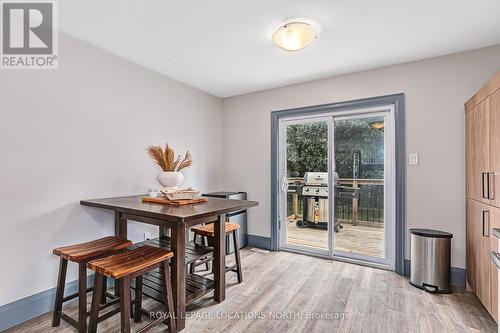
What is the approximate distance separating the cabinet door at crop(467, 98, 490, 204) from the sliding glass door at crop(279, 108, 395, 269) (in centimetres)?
70

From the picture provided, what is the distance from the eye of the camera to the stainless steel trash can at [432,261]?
2.40 meters

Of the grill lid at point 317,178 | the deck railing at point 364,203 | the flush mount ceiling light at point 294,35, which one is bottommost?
the deck railing at point 364,203

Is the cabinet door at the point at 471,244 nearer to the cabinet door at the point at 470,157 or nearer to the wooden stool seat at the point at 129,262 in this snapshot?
the cabinet door at the point at 470,157

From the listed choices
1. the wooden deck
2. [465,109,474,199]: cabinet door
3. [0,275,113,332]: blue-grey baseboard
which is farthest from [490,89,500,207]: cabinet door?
[0,275,113,332]: blue-grey baseboard

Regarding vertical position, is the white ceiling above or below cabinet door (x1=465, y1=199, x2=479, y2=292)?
above

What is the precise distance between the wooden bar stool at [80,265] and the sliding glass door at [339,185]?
2.32 meters

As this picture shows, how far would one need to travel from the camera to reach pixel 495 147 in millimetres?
1845

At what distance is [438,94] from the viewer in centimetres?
263

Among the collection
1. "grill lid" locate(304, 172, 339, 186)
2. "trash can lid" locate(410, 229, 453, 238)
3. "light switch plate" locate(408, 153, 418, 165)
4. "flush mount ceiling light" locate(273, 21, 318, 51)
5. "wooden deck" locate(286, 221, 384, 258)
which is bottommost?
"wooden deck" locate(286, 221, 384, 258)

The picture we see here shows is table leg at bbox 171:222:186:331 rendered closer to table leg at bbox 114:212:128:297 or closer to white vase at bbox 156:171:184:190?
white vase at bbox 156:171:184:190

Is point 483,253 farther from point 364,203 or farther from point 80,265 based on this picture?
point 80,265

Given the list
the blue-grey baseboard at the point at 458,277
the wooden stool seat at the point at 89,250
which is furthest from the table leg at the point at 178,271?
the blue-grey baseboard at the point at 458,277

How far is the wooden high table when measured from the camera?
5.83 ft

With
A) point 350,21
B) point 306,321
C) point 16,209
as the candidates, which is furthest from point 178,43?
point 306,321
